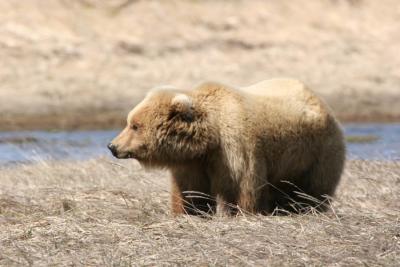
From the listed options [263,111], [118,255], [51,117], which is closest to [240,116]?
[263,111]

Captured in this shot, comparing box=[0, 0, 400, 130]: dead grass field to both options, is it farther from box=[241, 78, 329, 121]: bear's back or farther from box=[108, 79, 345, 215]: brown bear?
box=[108, 79, 345, 215]: brown bear

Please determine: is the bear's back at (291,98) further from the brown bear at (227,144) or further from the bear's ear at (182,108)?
the bear's ear at (182,108)

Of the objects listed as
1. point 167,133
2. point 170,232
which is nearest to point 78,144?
point 167,133

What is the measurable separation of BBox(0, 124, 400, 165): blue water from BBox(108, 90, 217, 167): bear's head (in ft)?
13.7

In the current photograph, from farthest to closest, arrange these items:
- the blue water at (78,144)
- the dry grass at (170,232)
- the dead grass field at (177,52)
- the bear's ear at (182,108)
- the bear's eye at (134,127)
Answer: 1. the dead grass field at (177,52)
2. the blue water at (78,144)
3. the bear's eye at (134,127)
4. the bear's ear at (182,108)
5. the dry grass at (170,232)

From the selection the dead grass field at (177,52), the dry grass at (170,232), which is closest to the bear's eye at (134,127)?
the dry grass at (170,232)

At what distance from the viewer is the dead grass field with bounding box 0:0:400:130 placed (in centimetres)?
2742

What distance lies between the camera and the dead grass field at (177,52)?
27.4 metres

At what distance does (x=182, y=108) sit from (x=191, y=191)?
0.66m

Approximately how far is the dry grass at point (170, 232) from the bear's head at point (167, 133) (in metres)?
0.45

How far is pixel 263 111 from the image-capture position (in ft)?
26.6

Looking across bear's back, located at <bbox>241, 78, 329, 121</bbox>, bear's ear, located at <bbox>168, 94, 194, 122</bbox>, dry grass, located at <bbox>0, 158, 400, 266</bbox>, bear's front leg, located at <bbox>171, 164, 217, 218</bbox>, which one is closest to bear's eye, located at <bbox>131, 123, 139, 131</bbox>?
bear's ear, located at <bbox>168, 94, 194, 122</bbox>

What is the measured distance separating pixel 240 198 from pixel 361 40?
24974mm

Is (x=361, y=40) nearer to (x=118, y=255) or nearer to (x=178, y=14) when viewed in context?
(x=178, y=14)
